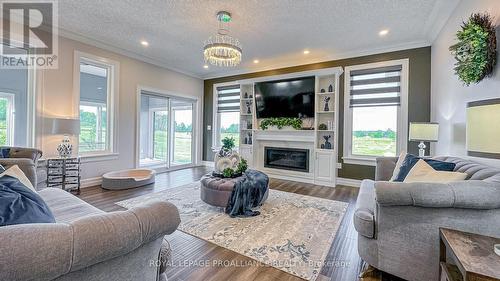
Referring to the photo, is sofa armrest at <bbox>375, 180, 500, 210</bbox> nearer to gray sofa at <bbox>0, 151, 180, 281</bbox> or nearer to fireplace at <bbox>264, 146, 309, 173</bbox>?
gray sofa at <bbox>0, 151, 180, 281</bbox>

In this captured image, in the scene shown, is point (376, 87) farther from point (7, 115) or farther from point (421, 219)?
point (7, 115)

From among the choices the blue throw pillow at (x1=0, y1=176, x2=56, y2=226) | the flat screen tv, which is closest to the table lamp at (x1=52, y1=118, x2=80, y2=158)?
the blue throw pillow at (x1=0, y1=176, x2=56, y2=226)

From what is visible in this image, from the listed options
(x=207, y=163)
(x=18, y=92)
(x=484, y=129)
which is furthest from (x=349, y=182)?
(x=18, y=92)

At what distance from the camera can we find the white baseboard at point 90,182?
4.38 m

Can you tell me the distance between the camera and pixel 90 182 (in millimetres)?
4488

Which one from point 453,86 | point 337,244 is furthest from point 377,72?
point 337,244

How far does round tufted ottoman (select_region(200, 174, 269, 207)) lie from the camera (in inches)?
120

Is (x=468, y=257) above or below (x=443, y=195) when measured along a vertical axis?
A: below

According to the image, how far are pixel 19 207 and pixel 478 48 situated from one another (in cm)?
364

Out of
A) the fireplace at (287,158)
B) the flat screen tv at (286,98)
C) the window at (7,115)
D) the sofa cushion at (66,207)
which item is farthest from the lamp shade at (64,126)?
the fireplace at (287,158)

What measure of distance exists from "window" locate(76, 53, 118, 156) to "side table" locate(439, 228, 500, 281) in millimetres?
5584

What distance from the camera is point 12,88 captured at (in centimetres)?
442

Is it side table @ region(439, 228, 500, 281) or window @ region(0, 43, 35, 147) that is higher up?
window @ region(0, 43, 35, 147)

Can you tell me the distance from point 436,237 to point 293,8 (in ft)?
10.3
